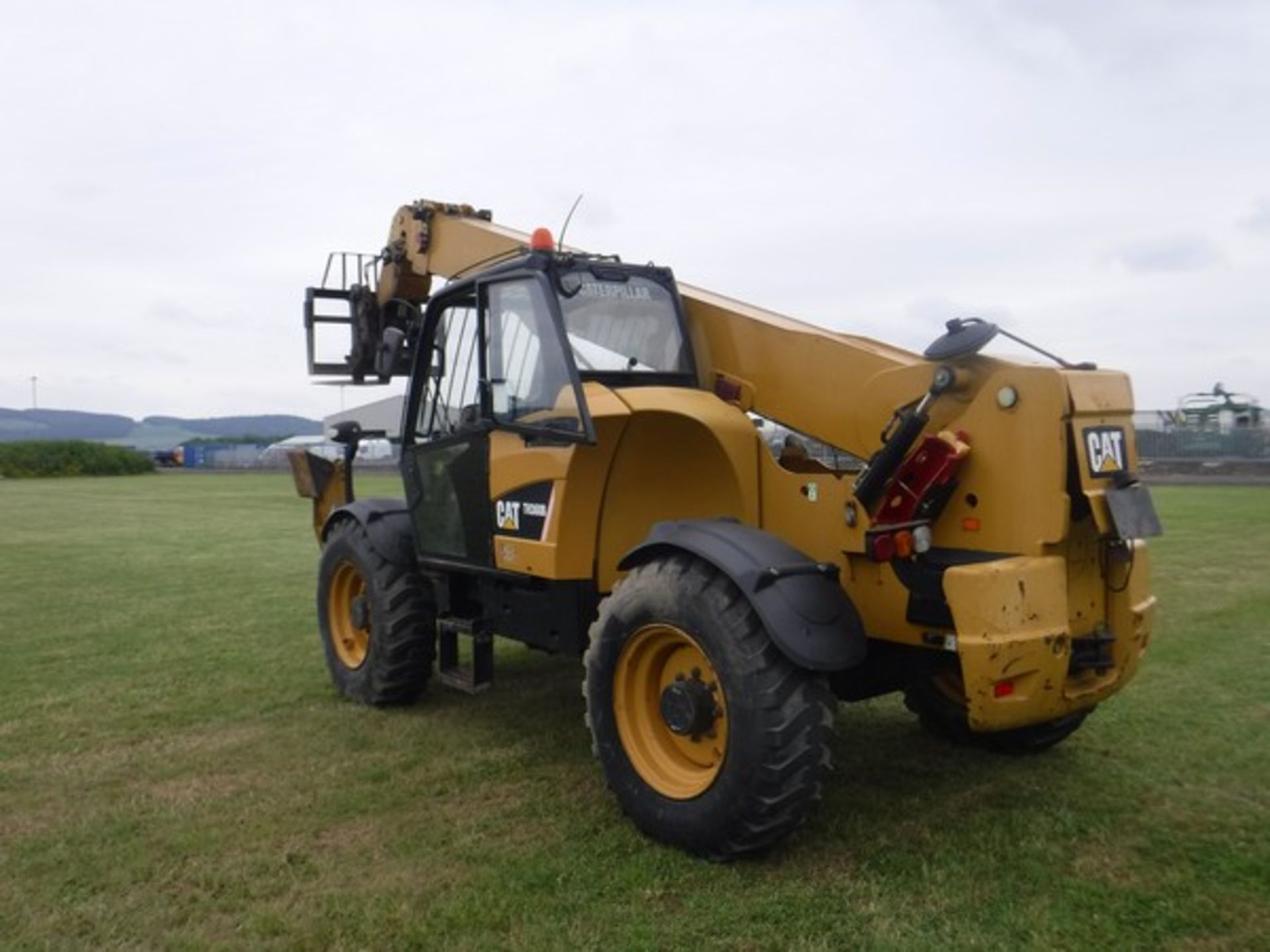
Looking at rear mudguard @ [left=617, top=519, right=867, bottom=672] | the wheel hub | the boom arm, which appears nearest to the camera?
rear mudguard @ [left=617, top=519, right=867, bottom=672]

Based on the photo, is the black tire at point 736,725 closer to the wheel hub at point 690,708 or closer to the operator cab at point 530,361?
the wheel hub at point 690,708

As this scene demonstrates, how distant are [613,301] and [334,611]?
3197mm

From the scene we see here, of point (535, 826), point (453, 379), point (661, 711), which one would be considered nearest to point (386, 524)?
point (453, 379)

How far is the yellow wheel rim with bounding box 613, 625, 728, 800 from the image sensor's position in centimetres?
450

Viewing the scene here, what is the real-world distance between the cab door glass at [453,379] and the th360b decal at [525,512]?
0.49 meters

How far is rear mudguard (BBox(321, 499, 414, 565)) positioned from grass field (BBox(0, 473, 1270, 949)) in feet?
3.07

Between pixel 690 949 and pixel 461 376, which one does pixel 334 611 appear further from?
pixel 690 949

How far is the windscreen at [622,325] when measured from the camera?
5.39 m

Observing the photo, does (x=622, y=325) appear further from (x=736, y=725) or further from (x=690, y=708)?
(x=736, y=725)

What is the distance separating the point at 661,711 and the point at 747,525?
86 cm

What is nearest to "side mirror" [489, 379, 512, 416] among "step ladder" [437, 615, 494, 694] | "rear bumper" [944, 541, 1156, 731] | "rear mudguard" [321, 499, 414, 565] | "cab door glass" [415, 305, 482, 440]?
"cab door glass" [415, 305, 482, 440]

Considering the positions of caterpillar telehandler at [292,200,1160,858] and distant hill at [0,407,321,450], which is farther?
distant hill at [0,407,321,450]

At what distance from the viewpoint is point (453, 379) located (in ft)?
20.6

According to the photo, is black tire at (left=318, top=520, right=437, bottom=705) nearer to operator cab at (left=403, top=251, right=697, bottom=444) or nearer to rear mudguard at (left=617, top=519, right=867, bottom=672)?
operator cab at (left=403, top=251, right=697, bottom=444)
